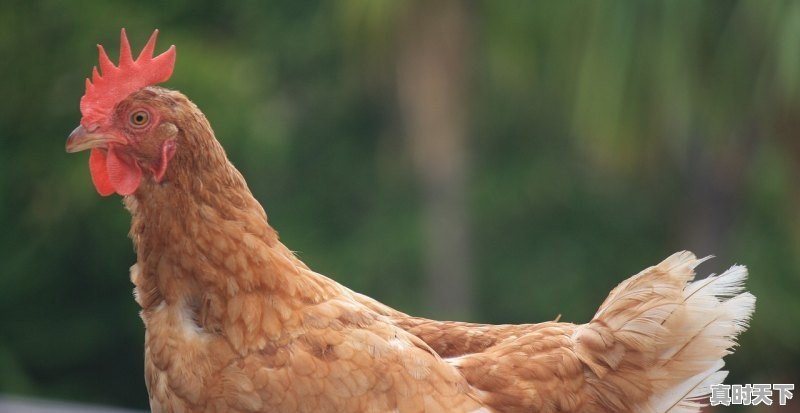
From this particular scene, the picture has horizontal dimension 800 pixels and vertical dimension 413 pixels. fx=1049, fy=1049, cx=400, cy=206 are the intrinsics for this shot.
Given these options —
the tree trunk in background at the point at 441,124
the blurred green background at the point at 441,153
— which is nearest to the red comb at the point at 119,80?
the blurred green background at the point at 441,153

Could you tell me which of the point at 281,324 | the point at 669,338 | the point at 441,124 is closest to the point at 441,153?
the point at 441,124

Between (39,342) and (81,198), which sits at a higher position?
(81,198)

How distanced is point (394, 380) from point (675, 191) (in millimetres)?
10090

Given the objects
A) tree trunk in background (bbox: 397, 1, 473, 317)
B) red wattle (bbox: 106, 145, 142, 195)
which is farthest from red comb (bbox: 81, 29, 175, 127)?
tree trunk in background (bbox: 397, 1, 473, 317)

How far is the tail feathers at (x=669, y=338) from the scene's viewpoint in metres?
2.85

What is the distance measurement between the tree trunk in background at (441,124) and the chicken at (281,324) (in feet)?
23.8

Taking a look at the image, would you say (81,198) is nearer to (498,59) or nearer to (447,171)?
(447,171)

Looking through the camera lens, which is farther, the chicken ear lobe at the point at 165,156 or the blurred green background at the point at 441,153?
the blurred green background at the point at 441,153

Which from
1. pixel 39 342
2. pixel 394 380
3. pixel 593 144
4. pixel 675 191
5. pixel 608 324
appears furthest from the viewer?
pixel 675 191

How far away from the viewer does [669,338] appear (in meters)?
2.85

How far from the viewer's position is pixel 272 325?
8.97 ft

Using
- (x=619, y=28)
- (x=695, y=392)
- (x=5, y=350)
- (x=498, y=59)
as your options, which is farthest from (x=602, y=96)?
(x=5, y=350)

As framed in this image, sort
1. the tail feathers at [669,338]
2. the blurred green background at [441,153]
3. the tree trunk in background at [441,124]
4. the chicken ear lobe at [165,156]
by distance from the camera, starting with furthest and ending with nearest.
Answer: the tree trunk in background at [441,124] < the blurred green background at [441,153] < the tail feathers at [669,338] < the chicken ear lobe at [165,156]

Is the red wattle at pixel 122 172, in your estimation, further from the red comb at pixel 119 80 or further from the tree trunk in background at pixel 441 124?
the tree trunk in background at pixel 441 124
